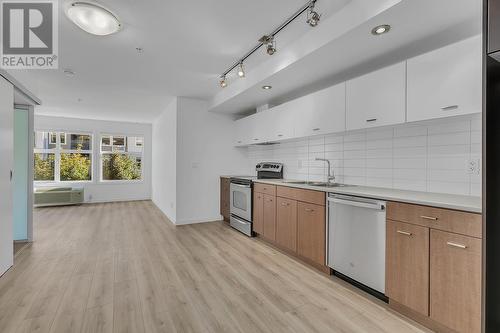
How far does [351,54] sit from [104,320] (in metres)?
3.17

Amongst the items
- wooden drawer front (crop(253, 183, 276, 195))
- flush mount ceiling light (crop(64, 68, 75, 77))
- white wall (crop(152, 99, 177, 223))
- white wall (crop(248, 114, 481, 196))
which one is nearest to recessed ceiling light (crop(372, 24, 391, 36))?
white wall (crop(248, 114, 481, 196))

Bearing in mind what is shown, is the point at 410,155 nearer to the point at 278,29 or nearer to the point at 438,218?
the point at 438,218

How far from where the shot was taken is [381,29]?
76.1 inches

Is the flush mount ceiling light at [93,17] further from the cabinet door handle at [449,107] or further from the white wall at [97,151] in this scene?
the white wall at [97,151]

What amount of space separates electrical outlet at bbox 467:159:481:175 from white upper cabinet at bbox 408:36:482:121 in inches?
20.1

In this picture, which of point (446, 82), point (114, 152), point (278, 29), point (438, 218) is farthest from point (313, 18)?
point (114, 152)

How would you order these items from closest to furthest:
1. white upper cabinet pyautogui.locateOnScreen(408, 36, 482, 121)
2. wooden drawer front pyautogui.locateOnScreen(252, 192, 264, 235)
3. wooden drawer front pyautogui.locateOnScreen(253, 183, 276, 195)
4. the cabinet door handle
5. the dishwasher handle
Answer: white upper cabinet pyautogui.locateOnScreen(408, 36, 482, 121) → the cabinet door handle → the dishwasher handle → wooden drawer front pyautogui.locateOnScreen(253, 183, 276, 195) → wooden drawer front pyautogui.locateOnScreen(252, 192, 264, 235)

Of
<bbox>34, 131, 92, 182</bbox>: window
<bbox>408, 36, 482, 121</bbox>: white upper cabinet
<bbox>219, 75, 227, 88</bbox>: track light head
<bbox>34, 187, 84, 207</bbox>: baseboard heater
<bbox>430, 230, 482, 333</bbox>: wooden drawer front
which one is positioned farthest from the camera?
<bbox>34, 131, 92, 182</bbox>: window

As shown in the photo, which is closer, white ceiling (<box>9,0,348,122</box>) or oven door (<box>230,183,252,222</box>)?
white ceiling (<box>9,0,348,122</box>)

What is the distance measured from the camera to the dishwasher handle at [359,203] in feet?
6.67

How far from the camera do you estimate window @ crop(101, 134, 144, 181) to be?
7332 millimetres

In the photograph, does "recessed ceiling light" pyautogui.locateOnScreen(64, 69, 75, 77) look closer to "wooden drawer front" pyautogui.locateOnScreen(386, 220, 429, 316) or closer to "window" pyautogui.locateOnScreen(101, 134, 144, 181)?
"window" pyautogui.locateOnScreen(101, 134, 144, 181)

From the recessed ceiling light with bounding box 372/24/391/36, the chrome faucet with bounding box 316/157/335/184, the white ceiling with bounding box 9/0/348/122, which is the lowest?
the chrome faucet with bounding box 316/157/335/184

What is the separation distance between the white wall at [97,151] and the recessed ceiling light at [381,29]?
23.8 feet
